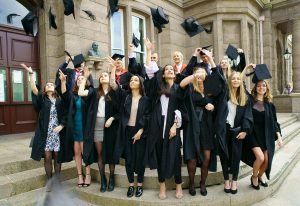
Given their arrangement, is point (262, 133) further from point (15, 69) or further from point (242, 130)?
point (15, 69)

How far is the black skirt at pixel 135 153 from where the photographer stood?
3916 millimetres

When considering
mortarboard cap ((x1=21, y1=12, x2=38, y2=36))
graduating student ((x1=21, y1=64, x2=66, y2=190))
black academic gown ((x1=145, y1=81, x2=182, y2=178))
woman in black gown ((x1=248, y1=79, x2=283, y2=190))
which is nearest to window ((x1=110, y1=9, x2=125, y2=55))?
mortarboard cap ((x1=21, y1=12, x2=38, y2=36))

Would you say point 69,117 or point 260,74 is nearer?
point 260,74

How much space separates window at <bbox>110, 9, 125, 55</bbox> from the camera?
986 centimetres

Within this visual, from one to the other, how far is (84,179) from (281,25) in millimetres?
15526

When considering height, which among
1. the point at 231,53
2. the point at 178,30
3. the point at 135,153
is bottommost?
the point at 135,153

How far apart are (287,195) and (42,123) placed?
4.20 meters

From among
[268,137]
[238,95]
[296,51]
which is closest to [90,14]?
[238,95]

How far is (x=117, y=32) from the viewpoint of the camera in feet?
33.1

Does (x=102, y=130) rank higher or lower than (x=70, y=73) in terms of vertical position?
lower

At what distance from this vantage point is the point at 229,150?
3.99 m

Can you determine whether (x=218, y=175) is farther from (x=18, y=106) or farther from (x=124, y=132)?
(x=18, y=106)

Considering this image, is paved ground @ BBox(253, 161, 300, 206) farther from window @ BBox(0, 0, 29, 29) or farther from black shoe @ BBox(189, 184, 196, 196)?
window @ BBox(0, 0, 29, 29)

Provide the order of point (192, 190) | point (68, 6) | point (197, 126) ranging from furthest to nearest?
point (68, 6) → point (192, 190) → point (197, 126)
